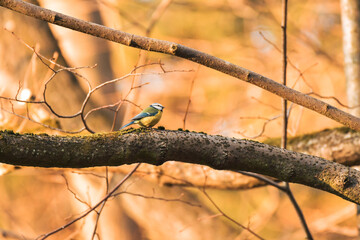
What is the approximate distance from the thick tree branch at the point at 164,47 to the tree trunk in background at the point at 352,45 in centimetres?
197

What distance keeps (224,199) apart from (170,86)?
2734 mm

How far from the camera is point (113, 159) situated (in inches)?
65.6

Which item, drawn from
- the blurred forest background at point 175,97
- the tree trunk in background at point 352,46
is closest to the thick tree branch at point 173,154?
the blurred forest background at point 175,97

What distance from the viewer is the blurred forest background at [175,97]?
4.74 meters

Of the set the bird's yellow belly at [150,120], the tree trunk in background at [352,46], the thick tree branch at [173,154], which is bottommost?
the thick tree branch at [173,154]

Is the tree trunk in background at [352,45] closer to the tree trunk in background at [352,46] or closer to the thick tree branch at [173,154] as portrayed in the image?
the tree trunk in background at [352,46]

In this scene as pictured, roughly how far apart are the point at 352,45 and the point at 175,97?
5.18 m

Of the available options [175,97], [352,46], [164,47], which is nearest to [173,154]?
[164,47]

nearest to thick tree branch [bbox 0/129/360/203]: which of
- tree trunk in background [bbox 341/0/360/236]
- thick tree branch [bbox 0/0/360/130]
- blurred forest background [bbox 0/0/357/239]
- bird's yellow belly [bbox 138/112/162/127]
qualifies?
thick tree branch [bbox 0/0/360/130]

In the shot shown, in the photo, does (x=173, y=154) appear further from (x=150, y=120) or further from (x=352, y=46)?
(x=352, y=46)

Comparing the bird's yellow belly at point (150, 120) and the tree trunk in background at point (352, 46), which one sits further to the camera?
the tree trunk in background at point (352, 46)

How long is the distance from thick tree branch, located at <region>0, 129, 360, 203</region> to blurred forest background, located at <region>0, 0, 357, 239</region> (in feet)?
4.93

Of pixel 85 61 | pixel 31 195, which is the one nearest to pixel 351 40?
pixel 85 61

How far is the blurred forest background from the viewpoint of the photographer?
4738mm
